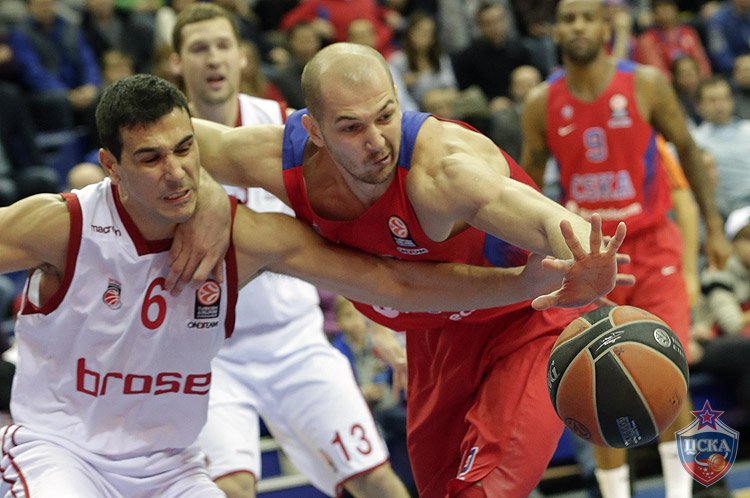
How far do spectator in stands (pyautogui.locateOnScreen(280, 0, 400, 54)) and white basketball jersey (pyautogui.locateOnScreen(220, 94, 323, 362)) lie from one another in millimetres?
5603

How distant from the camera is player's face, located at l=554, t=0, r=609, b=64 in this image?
6.30m

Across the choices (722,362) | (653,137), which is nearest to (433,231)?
(653,137)

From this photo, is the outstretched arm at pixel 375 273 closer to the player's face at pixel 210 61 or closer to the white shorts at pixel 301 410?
the white shorts at pixel 301 410

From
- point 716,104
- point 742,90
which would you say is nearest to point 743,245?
point 716,104

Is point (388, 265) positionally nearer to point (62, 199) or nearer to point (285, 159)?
point (285, 159)

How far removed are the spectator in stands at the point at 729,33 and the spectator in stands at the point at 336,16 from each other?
3.73m

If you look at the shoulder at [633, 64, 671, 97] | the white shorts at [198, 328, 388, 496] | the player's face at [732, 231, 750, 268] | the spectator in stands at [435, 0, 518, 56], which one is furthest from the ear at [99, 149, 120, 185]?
the spectator in stands at [435, 0, 518, 56]

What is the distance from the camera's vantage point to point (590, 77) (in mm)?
6445

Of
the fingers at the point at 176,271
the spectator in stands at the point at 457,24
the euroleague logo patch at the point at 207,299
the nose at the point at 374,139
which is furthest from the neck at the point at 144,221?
the spectator in stands at the point at 457,24

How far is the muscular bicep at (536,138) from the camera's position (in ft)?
21.3

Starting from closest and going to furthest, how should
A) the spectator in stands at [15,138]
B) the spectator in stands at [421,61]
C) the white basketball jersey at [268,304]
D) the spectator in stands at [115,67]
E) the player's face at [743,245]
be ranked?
the white basketball jersey at [268,304]
the player's face at [743,245]
the spectator in stands at [15,138]
the spectator in stands at [115,67]
the spectator in stands at [421,61]

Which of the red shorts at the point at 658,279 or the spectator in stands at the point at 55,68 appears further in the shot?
the spectator in stands at the point at 55,68

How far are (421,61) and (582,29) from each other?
4574mm

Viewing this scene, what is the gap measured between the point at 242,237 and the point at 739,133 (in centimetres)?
669
